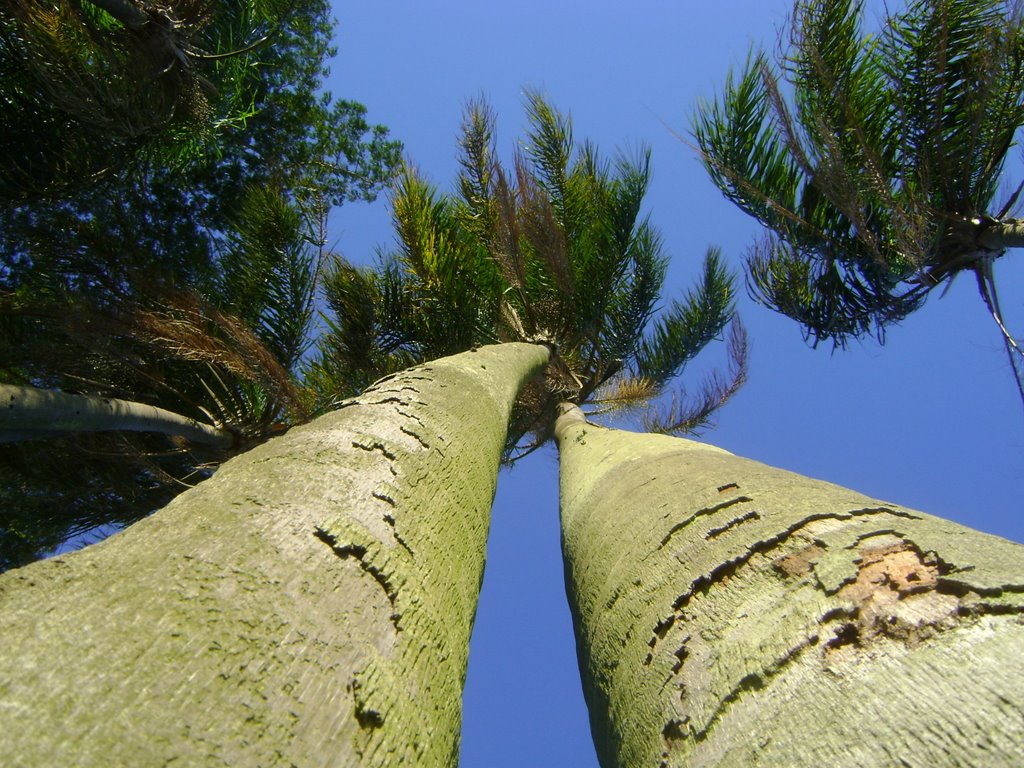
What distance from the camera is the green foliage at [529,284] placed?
18.0 ft

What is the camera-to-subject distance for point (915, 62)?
4.56 metres

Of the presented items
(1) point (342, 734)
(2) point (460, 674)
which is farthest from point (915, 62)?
(1) point (342, 734)

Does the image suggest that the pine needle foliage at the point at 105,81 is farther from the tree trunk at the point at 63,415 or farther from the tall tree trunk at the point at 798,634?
the tall tree trunk at the point at 798,634

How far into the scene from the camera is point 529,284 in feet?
20.9

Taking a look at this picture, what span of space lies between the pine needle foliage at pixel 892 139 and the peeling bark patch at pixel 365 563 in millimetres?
4354

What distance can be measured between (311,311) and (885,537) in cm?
523

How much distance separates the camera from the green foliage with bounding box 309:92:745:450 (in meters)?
5.50

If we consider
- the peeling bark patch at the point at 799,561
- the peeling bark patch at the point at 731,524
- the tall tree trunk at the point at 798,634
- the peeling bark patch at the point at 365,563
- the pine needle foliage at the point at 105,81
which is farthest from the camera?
the pine needle foliage at the point at 105,81

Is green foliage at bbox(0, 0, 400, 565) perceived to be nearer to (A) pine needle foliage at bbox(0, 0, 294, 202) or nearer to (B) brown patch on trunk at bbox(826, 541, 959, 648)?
(A) pine needle foliage at bbox(0, 0, 294, 202)

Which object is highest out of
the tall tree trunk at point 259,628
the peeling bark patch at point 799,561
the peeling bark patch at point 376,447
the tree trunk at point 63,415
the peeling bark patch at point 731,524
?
the tree trunk at point 63,415

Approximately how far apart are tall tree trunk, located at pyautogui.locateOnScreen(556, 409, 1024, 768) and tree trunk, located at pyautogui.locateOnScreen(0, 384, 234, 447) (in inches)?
124

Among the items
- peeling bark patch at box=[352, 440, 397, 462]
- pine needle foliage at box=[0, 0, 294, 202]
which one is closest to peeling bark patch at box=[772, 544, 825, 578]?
peeling bark patch at box=[352, 440, 397, 462]

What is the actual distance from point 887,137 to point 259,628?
18.2 ft

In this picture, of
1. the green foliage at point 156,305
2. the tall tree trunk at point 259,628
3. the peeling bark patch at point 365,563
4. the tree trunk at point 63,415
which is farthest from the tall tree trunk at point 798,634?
the green foliage at point 156,305
